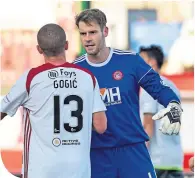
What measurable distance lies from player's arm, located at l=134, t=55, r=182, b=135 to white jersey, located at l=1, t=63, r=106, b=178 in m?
0.51

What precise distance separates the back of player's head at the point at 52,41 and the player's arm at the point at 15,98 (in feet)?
0.70

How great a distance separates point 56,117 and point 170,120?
814mm

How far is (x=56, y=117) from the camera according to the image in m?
4.91

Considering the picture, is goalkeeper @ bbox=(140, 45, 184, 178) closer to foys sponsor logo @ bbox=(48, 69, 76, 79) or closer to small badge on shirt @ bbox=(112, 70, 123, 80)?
small badge on shirt @ bbox=(112, 70, 123, 80)

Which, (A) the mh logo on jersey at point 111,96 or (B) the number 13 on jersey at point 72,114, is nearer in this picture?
(B) the number 13 on jersey at point 72,114

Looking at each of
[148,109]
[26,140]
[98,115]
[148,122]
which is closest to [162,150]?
[148,122]

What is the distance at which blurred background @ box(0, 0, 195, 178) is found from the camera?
35.9 ft

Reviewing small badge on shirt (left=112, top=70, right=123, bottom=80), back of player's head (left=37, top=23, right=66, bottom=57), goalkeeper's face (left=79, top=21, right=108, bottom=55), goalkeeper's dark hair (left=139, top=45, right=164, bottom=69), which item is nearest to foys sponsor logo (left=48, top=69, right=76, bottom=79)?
back of player's head (left=37, top=23, right=66, bottom=57)

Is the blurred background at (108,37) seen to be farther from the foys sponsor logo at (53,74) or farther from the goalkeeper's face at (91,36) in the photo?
the foys sponsor logo at (53,74)

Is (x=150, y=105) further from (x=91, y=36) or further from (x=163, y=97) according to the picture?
(x=91, y=36)

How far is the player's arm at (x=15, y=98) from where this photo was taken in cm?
494

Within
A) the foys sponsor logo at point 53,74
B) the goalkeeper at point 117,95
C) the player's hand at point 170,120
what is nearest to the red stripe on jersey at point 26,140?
the foys sponsor logo at point 53,74

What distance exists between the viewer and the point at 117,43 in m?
18.1

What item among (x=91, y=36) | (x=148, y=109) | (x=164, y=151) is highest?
(x=91, y=36)
